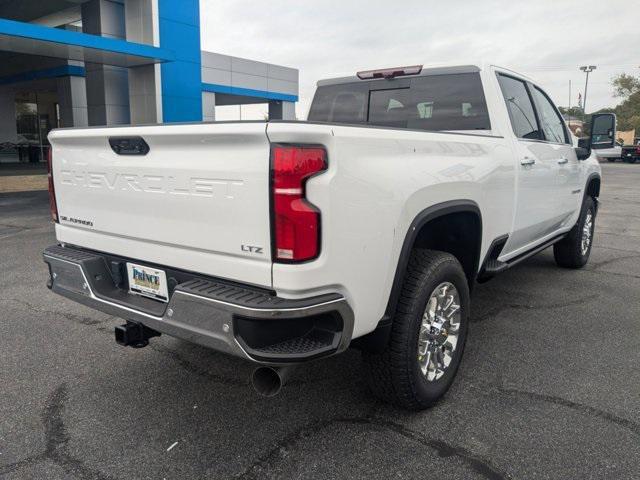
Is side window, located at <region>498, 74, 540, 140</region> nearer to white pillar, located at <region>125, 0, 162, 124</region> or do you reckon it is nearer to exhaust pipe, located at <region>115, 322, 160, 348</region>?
exhaust pipe, located at <region>115, 322, 160, 348</region>

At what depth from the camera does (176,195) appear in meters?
→ 2.46

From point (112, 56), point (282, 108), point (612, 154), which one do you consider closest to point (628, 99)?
point (612, 154)

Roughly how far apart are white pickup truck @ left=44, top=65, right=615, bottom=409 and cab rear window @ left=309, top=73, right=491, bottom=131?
0.02 meters

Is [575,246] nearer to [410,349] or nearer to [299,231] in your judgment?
[410,349]

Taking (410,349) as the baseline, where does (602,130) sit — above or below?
above

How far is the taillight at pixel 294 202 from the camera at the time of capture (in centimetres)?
206

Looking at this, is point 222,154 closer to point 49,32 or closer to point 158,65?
point 49,32

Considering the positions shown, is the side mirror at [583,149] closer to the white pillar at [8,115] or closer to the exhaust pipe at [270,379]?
the exhaust pipe at [270,379]

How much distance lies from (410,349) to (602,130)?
4.06 m

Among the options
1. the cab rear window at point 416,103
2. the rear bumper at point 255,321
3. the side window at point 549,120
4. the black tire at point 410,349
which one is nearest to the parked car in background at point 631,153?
the side window at point 549,120

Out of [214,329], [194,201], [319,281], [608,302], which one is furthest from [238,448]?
[608,302]

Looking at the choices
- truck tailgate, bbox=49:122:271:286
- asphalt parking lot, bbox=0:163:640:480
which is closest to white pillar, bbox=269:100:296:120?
asphalt parking lot, bbox=0:163:640:480

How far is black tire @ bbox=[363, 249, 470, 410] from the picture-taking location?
2.66 metres

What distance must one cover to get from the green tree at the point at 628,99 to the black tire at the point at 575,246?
7189cm
